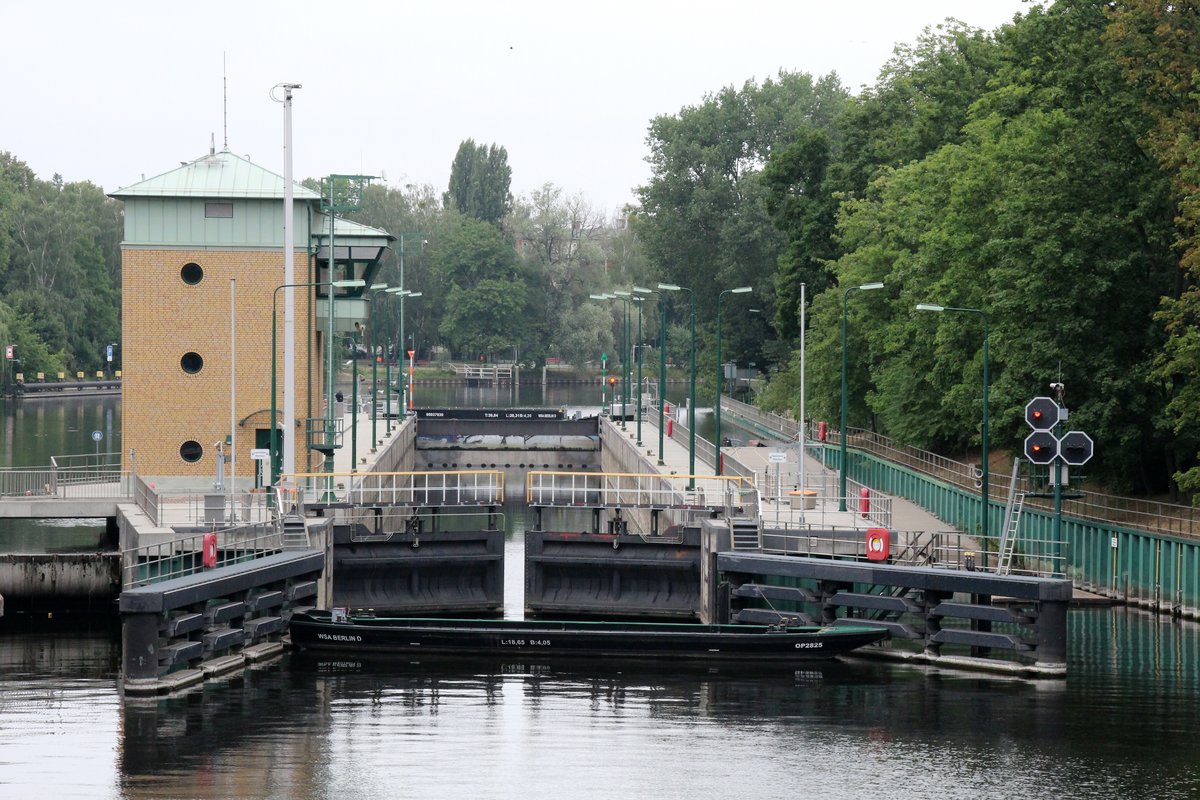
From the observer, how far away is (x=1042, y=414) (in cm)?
4272

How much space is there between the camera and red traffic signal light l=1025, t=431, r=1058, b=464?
140 ft

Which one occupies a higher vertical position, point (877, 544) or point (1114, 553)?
point (877, 544)

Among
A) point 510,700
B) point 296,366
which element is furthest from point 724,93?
point 510,700

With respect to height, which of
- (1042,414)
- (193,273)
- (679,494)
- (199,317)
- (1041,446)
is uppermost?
(193,273)

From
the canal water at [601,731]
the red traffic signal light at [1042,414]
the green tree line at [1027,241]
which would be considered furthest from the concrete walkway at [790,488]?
the canal water at [601,731]

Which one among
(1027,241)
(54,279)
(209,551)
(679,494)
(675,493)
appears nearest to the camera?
(209,551)

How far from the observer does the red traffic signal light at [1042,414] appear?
42625 mm

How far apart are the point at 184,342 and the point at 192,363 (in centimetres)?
74

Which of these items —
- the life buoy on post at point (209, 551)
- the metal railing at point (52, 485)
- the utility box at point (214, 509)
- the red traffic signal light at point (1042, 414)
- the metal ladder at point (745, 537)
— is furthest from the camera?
the metal railing at point (52, 485)

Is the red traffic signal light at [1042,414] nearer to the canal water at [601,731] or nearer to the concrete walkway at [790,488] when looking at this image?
the concrete walkway at [790,488]

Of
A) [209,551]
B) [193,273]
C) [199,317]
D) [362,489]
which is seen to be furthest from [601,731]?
[193,273]

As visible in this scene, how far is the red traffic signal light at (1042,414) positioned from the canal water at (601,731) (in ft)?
17.4

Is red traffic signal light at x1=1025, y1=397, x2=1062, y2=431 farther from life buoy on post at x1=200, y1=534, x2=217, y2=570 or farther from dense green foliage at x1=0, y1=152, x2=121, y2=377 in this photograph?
dense green foliage at x1=0, y1=152, x2=121, y2=377

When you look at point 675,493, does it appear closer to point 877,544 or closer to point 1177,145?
point 877,544
